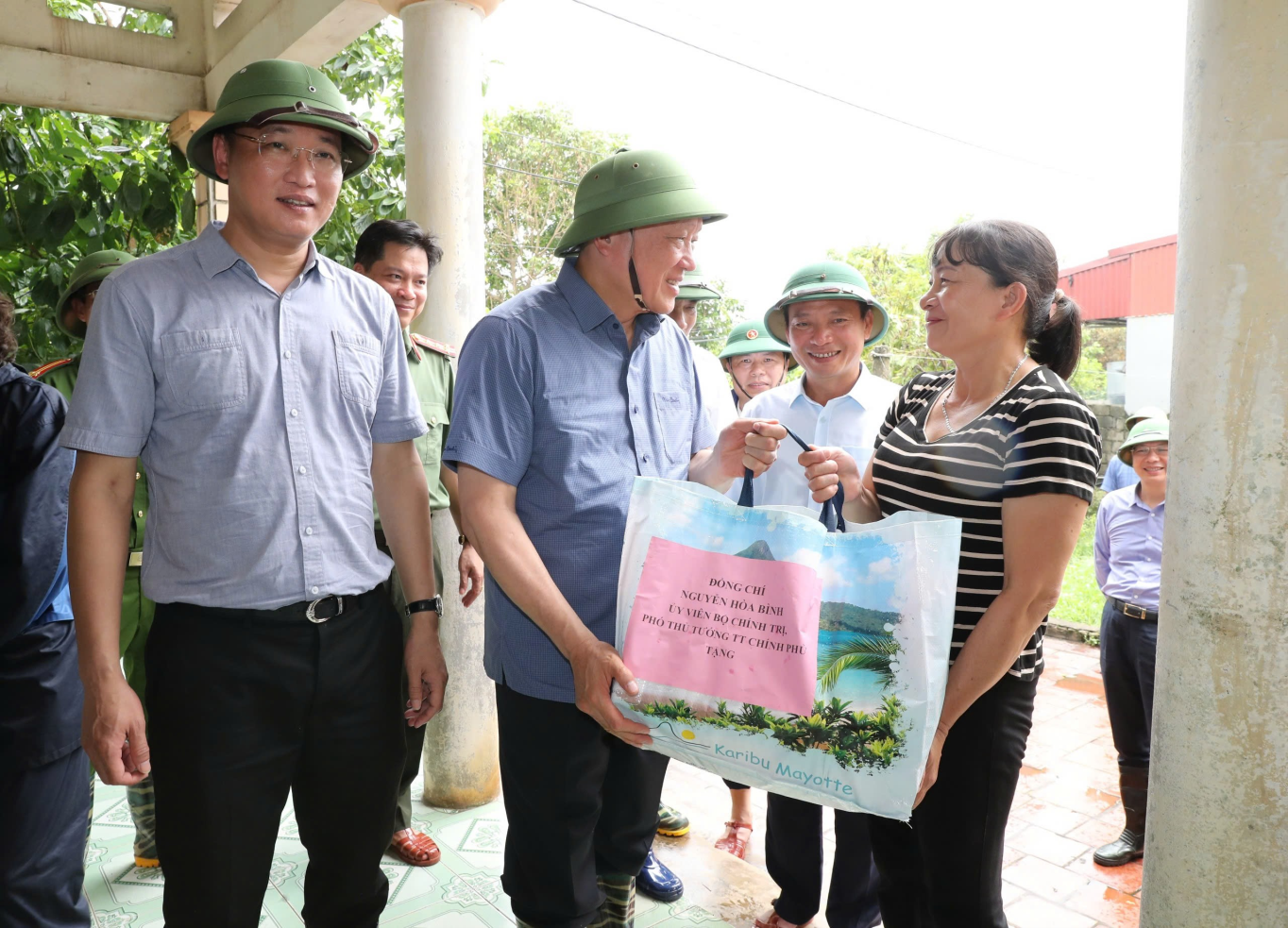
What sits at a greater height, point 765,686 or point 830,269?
point 830,269

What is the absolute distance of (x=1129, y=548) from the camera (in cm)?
384

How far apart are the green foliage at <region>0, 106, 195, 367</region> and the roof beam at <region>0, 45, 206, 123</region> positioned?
16cm

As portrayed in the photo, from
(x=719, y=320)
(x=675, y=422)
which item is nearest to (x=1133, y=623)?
(x=675, y=422)

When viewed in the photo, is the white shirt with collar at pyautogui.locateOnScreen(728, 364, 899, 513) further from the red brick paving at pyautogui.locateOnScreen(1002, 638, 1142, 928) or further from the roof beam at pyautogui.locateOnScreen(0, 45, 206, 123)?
the roof beam at pyautogui.locateOnScreen(0, 45, 206, 123)

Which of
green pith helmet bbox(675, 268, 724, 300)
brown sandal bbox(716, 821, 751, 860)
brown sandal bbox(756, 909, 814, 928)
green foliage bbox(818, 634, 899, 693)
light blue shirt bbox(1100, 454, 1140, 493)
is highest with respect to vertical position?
green pith helmet bbox(675, 268, 724, 300)

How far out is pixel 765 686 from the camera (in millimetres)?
1445

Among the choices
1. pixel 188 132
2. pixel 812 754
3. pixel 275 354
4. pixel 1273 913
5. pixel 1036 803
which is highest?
pixel 188 132

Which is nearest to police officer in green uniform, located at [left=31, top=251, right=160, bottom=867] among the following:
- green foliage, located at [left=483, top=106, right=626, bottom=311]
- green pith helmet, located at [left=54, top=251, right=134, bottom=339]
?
green pith helmet, located at [left=54, top=251, right=134, bottom=339]

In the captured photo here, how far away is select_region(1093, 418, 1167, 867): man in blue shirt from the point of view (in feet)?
11.7

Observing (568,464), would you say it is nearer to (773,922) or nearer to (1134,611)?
(773,922)

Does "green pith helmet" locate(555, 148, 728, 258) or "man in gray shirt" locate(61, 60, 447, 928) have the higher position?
"green pith helmet" locate(555, 148, 728, 258)

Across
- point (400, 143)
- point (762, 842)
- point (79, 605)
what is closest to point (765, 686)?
point (79, 605)

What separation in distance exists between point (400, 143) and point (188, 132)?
109cm

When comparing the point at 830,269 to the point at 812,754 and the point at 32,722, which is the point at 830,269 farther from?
the point at 32,722
